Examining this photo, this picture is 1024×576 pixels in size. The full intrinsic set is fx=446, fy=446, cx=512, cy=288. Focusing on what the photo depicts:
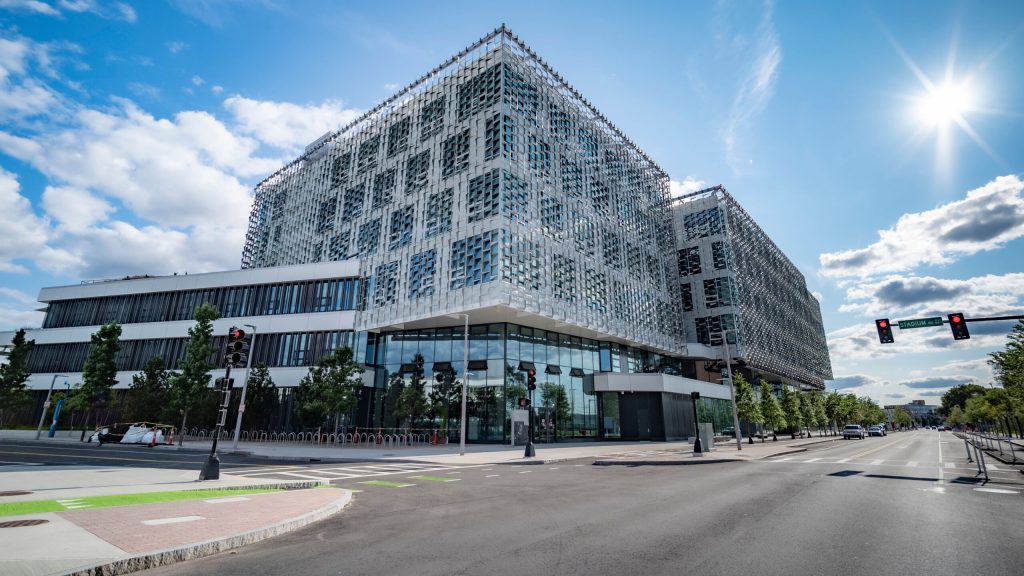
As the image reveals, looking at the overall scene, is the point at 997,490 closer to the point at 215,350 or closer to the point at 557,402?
the point at 557,402

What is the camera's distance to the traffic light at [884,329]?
22.1m

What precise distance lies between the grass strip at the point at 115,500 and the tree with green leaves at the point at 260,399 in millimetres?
34240

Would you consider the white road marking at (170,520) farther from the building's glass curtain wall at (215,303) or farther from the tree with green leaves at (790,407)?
the tree with green leaves at (790,407)

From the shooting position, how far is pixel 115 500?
30.4 feet

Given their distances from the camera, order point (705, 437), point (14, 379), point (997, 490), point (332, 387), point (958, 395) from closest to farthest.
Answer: point (997, 490) → point (705, 437) → point (332, 387) → point (14, 379) → point (958, 395)

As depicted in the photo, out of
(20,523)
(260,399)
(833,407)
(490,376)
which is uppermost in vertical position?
(490,376)

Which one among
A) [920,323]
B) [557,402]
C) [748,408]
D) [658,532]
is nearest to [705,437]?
[920,323]

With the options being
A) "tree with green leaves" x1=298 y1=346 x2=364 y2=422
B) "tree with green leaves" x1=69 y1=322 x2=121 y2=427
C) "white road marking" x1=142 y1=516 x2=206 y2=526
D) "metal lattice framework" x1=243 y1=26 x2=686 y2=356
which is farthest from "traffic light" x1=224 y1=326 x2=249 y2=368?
"tree with green leaves" x1=69 y1=322 x2=121 y2=427

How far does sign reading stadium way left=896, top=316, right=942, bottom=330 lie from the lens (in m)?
20.8

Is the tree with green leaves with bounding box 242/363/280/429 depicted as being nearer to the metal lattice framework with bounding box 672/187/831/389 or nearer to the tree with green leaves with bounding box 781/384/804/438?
the metal lattice framework with bounding box 672/187/831/389

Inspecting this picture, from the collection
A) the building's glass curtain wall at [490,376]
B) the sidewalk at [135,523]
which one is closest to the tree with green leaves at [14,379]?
the building's glass curtain wall at [490,376]

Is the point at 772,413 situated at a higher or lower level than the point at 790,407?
lower

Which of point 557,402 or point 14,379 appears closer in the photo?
point 557,402

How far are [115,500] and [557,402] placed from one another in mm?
33629
